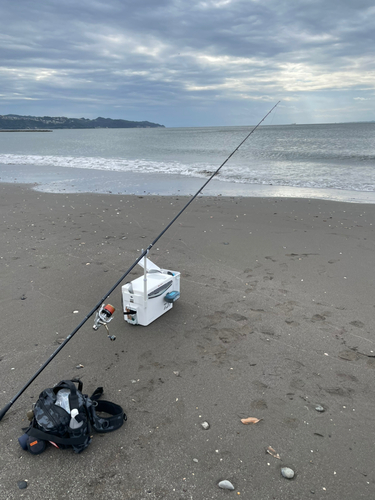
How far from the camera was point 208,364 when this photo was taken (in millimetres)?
3291

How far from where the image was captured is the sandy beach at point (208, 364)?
2240mm

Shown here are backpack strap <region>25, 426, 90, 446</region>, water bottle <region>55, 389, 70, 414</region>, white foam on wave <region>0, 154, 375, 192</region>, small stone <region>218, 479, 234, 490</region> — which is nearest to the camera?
small stone <region>218, 479, 234, 490</region>

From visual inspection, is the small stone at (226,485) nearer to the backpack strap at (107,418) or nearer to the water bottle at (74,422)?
the backpack strap at (107,418)

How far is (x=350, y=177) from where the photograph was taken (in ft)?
→ 53.4

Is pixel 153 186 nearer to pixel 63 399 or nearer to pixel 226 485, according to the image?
pixel 63 399

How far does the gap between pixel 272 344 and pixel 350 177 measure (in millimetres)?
14992

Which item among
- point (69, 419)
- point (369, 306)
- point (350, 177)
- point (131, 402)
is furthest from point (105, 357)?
point (350, 177)

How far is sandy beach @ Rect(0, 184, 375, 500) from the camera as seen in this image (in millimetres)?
2240

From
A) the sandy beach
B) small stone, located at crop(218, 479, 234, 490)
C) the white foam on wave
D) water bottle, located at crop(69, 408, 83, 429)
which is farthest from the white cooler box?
the white foam on wave

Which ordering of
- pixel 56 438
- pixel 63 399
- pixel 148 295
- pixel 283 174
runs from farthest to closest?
pixel 283 174 < pixel 148 295 < pixel 63 399 < pixel 56 438

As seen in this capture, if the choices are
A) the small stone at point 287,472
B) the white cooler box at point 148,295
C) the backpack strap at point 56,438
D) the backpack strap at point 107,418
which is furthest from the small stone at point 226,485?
the white cooler box at point 148,295

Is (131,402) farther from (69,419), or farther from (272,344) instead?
(272,344)

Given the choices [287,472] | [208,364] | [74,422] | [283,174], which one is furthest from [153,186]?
[287,472]

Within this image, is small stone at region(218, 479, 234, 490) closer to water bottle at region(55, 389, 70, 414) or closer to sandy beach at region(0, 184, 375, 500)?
sandy beach at region(0, 184, 375, 500)
